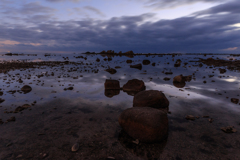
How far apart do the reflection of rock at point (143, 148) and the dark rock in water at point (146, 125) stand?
0.56 feet

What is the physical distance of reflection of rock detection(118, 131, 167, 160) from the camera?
454cm

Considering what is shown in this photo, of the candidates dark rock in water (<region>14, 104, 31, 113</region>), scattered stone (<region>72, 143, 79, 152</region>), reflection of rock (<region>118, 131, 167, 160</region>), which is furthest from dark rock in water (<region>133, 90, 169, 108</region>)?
dark rock in water (<region>14, 104, 31, 113</region>)

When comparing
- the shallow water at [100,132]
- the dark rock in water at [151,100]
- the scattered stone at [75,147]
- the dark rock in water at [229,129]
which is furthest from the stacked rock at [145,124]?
the dark rock in water at [229,129]

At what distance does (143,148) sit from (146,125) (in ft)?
2.71

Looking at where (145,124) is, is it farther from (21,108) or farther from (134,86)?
(134,86)

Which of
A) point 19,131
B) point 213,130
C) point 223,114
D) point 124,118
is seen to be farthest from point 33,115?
point 223,114

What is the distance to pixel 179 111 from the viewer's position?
7.89 m

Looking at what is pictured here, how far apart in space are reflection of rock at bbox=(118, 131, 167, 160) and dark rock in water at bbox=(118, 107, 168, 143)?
0.17 m

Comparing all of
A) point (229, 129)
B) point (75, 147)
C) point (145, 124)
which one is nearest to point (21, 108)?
point (75, 147)

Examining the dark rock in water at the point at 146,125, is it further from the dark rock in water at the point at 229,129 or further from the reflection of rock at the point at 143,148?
the dark rock in water at the point at 229,129

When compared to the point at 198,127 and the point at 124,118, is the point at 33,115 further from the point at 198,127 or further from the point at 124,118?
the point at 198,127

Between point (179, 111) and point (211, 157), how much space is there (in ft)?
11.6

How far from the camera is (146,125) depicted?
509 cm

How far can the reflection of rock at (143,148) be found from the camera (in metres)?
4.54
